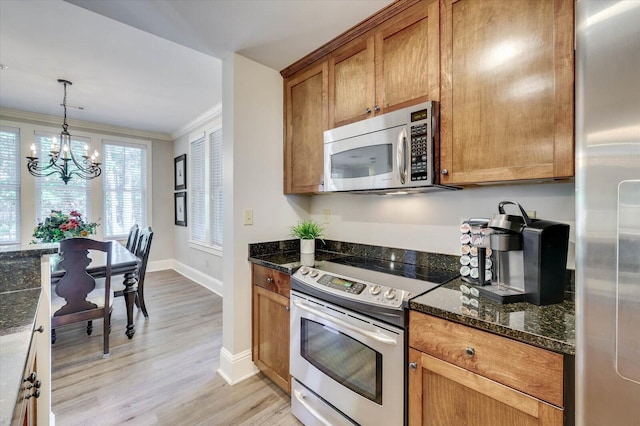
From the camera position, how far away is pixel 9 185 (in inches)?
158

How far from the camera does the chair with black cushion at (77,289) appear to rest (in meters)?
2.27

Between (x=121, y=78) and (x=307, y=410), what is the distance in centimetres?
359

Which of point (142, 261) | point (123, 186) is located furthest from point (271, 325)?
point (123, 186)

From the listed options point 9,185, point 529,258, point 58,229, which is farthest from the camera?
point 9,185

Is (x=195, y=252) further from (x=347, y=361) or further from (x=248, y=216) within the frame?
(x=347, y=361)

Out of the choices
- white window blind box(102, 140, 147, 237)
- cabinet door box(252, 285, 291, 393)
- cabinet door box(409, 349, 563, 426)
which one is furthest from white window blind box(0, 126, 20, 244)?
cabinet door box(409, 349, 563, 426)

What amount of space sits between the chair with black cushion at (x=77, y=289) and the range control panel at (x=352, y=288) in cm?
187

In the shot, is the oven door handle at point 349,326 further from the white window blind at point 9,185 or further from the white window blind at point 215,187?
the white window blind at point 9,185

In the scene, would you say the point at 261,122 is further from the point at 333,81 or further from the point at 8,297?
the point at 8,297

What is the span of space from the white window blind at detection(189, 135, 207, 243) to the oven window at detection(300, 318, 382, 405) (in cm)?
332

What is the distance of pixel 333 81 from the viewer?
77.7 inches

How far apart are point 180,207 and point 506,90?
5275 millimetres

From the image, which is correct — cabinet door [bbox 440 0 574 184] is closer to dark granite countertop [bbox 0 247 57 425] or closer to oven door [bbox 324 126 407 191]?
oven door [bbox 324 126 407 191]

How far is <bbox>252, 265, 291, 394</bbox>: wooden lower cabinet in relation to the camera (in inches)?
73.3
